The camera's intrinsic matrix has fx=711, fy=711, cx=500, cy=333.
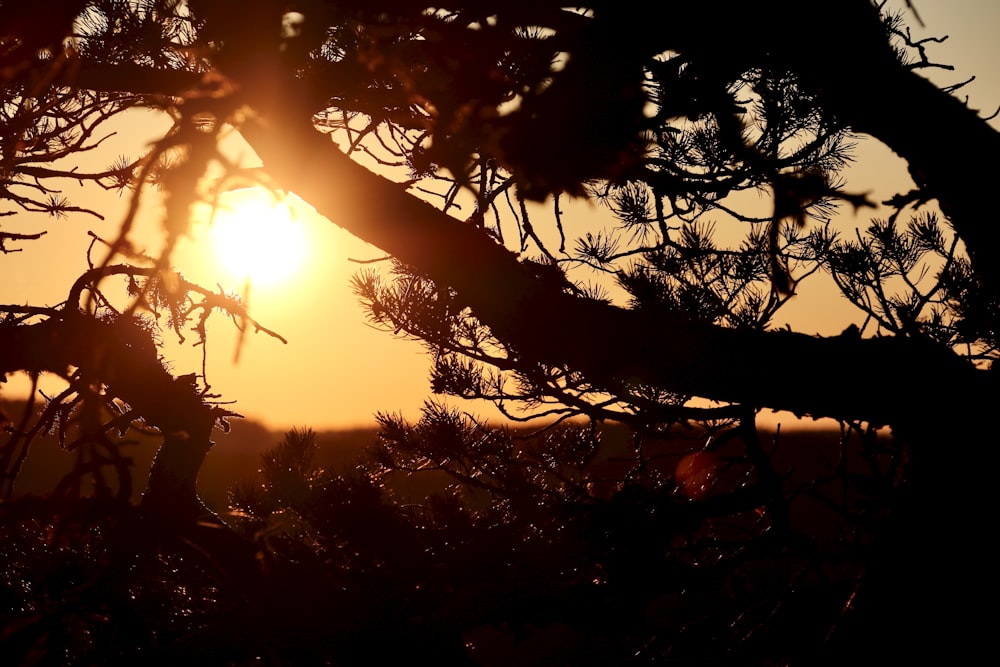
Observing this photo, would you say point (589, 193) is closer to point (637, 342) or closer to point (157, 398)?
point (637, 342)

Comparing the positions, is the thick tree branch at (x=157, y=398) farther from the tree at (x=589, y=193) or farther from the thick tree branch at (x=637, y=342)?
the thick tree branch at (x=637, y=342)

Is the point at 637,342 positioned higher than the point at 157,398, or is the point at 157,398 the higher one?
the point at 157,398

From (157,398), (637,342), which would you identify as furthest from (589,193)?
(157,398)

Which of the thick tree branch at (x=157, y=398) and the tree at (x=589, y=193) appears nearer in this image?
the tree at (x=589, y=193)

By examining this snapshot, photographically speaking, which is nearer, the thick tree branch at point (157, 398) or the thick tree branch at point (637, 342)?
the thick tree branch at point (637, 342)

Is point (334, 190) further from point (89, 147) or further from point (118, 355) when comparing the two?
point (89, 147)

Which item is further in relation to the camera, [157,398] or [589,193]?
[157,398]

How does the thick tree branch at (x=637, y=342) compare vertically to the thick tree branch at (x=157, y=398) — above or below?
below

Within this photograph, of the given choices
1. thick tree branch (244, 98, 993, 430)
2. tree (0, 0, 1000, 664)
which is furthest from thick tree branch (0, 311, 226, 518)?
thick tree branch (244, 98, 993, 430)

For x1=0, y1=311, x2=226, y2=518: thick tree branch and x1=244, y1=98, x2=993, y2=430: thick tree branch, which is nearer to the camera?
x1=244, y1=98, x2=993, y2=430: thick tree branch

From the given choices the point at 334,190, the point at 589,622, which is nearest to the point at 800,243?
the point at 589,622

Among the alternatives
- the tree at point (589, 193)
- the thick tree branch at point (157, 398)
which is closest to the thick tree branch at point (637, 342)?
the tree at point (589, 193)

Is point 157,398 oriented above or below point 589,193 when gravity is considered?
above

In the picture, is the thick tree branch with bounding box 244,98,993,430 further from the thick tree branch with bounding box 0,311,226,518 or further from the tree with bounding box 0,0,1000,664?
the thick tree branch with bounding box 0,311,226,518
